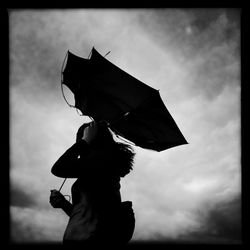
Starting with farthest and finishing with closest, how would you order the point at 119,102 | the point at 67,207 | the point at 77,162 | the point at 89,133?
the point at 119,102, the point at 67,207, the point at 89,133, the point at 77,162

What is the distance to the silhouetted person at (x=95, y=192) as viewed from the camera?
1996 mm

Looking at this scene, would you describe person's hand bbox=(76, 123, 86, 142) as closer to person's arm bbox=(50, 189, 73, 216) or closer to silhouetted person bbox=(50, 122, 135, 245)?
silhouetted person bbox=(50, 122, 135, 245)

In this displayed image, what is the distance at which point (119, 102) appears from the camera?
2.53 m

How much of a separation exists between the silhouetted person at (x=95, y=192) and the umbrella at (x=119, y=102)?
41 cm

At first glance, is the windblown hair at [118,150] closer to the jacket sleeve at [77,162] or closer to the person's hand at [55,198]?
the jacket sleeve at [77,162]

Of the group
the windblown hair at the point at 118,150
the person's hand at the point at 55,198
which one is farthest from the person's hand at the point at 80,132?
the person's hand at the point at 55,198

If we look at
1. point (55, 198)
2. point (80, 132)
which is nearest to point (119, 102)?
point (80, 132)

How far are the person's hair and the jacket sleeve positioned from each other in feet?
0.39

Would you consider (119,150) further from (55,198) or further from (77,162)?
(55,198)

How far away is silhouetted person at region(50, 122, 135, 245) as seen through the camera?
200 centimetres

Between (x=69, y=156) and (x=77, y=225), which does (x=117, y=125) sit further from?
(x=77, y=225)

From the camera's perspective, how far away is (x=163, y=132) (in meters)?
2.61

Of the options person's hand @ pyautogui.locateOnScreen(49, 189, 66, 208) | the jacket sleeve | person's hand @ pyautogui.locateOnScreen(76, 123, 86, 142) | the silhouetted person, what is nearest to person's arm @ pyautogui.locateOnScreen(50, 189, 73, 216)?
person's hand @ pyautogui.locateOnScreen(49, 189, 66, 208)
